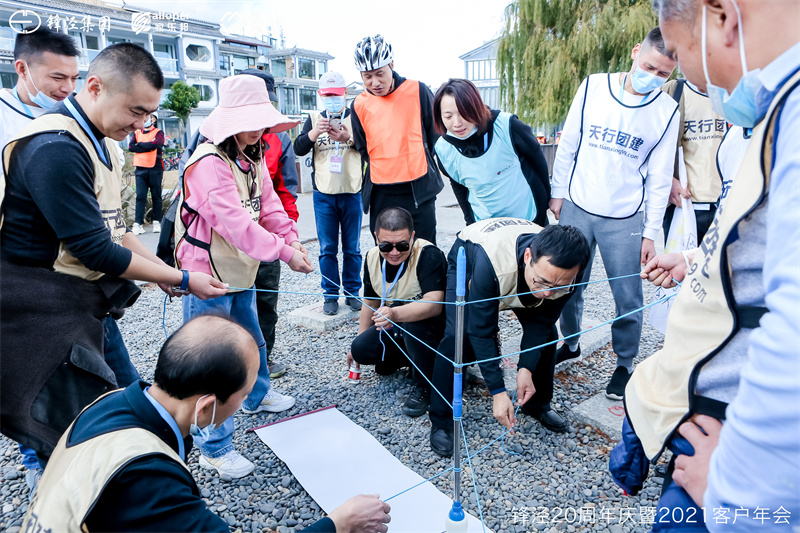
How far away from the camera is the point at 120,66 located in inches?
70.2

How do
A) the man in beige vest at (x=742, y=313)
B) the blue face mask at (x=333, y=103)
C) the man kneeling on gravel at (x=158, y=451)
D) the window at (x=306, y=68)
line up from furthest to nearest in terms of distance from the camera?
the window at (x=306, y=68), the blue face mask at (x=333, y=103), the man kneeling on gravel at (x=158, y=451), the man in beige vest at (x=742, y=313)

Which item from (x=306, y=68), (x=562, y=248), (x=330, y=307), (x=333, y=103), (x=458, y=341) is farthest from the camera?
(x=306, y=68)

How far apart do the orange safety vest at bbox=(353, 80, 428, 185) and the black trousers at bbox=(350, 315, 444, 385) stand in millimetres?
1271

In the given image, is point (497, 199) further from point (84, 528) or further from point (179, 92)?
point (179, 92)

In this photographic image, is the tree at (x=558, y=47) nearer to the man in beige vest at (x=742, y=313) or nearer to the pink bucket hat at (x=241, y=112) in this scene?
the pink bucket hat at (x=241, y=112)

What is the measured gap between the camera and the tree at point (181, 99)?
85.5 feet

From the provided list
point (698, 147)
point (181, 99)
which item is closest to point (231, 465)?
point (698, 147)

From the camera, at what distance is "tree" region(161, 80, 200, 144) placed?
2606cm

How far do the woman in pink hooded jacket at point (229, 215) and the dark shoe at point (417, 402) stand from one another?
100cm

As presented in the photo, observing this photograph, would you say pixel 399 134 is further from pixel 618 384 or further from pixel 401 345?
pixel 618 384

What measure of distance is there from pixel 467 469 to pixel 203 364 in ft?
5.72

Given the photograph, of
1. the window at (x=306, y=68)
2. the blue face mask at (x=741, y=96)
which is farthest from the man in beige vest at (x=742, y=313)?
the window at (x=306, y=68)

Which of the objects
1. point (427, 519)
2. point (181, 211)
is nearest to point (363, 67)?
point (181, 211)

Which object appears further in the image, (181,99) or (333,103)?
(181,99)
